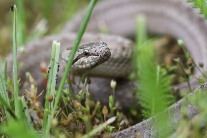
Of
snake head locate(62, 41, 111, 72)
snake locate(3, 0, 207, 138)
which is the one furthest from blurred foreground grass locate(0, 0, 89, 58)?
snake head locate(62, 41, 111, 72)

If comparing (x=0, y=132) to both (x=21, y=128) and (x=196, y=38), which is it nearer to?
(x=21, y=128)

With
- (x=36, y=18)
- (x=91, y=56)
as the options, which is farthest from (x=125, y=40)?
(x=36, y=18)

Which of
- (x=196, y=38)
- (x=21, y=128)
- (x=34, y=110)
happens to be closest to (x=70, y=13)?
(x=196, y=38)

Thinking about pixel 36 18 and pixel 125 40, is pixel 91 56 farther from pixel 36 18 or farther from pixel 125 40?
pixel 36 18

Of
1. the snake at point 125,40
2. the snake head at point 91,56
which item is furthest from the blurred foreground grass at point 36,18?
the snake head at point 91,56

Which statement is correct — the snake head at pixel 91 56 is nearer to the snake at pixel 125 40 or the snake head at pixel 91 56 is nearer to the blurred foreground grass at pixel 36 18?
the snake at pixel 125 40

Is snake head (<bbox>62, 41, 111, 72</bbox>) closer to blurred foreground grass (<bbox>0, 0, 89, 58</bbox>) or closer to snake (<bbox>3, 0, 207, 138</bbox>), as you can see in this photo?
snake (<bbox>3, 0, 207, 138</bbox>)
